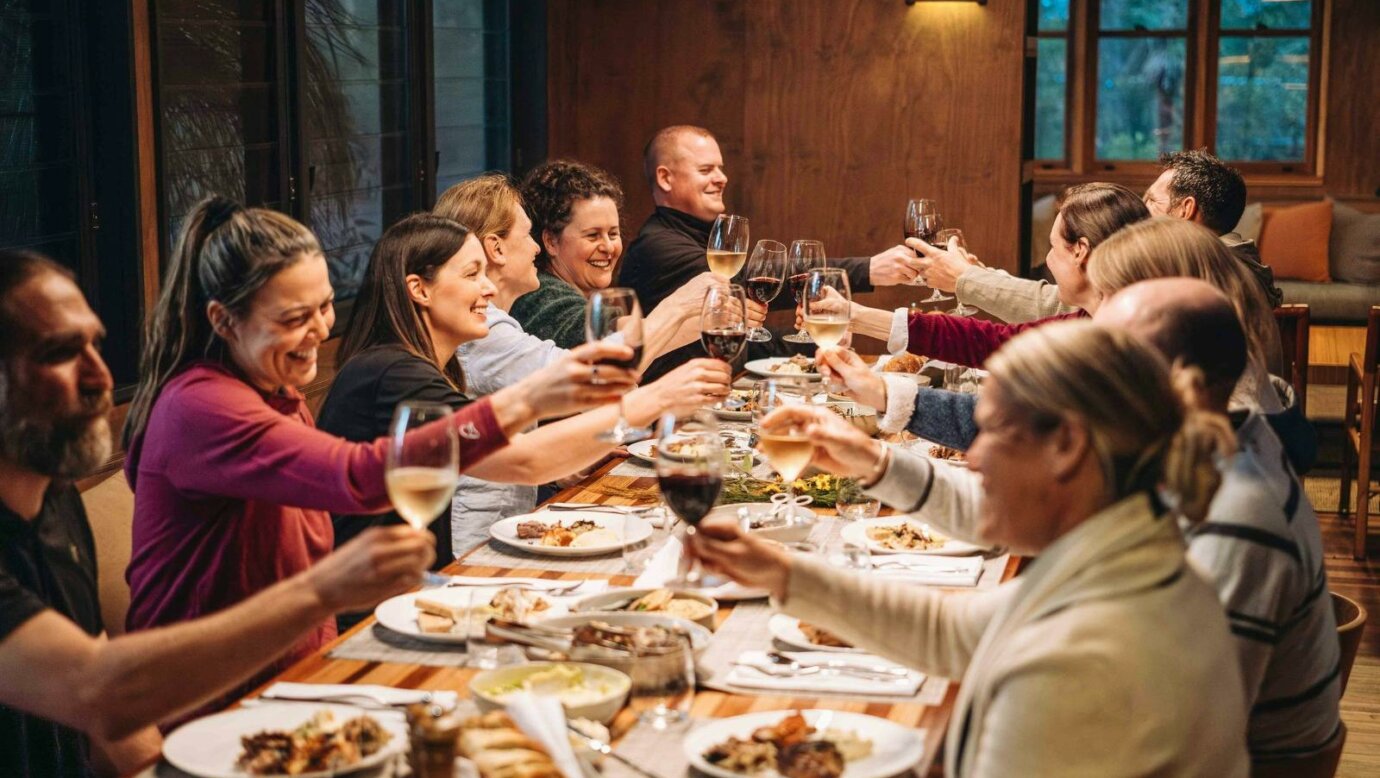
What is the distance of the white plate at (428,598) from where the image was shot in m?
2.20

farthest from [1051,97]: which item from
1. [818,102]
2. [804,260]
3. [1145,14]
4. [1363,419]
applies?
[804,260]

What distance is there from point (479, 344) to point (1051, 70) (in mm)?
6375

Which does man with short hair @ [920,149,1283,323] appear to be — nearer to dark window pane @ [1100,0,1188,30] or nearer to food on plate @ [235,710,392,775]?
food on plate @ [235,710,392,775]

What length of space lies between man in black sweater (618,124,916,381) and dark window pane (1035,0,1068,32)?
4.43 m

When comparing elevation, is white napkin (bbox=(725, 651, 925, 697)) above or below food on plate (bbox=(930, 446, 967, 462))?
below

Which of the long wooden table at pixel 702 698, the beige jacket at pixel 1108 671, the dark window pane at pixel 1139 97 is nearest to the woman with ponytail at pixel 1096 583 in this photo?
the beige jacket at pixel 1108 671

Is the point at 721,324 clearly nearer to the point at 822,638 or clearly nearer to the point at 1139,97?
the point at 822,638

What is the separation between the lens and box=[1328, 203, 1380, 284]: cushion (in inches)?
324

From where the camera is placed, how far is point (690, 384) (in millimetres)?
2729

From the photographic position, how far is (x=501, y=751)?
1615 millimetres

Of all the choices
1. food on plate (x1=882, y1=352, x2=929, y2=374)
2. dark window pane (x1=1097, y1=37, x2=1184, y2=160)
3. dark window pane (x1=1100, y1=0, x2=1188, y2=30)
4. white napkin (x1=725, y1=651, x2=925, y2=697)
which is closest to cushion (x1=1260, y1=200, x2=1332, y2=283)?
dark window pane (x1=1097, y1=37, x2=1184, y2=160)

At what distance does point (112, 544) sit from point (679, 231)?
9.21 feet

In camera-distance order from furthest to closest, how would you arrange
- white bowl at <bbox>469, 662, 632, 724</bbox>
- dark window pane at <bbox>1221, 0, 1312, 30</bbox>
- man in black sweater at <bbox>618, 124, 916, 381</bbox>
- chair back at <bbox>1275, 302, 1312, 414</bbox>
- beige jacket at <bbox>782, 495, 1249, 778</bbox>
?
1. dark window pane at <bbox>1221, 0, 1312, 30</bbox>
2. chair back at <bbox>1275, 302, 1312, 414</bbox>
3. man in black sweater at <bbox>618, 124, 916, 381</bbox>
4. white bowl at <bbox>469, 662, 632, 724</bbox>
5. beige jacket at <bbox>782, 495, 1249, 778</bbox>

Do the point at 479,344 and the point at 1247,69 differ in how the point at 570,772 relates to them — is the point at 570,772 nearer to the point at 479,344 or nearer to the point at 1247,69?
the point at 479,344
